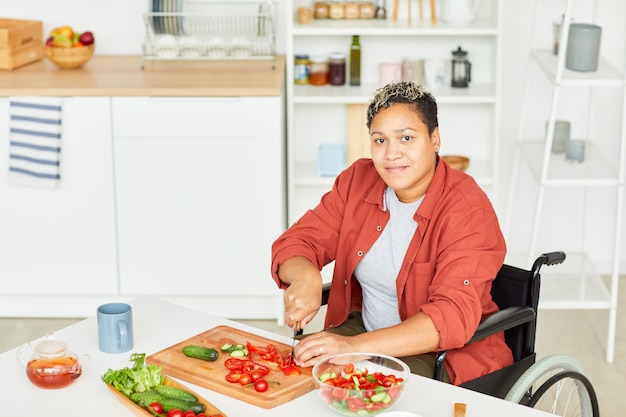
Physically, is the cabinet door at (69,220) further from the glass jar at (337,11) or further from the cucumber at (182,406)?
the cucumber at (182,406)

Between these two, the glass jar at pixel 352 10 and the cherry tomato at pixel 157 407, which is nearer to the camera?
the cherry tomato at pixel 157 407

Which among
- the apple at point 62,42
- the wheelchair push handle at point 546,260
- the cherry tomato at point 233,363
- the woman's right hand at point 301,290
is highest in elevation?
the apple at point 62,42

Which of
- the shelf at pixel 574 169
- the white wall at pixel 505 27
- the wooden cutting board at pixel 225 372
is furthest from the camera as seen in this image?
the white wall at pixel 505 27

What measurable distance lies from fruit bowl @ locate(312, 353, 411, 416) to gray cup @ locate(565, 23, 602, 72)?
197 cm

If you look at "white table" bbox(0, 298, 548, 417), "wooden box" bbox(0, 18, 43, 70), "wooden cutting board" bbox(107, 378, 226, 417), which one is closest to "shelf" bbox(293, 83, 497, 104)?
"wooden box" bbox(0, 18, 43, 70)

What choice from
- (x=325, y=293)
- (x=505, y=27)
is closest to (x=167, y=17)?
(x=505, y=27)

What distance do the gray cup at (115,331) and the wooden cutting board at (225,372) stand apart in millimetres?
78

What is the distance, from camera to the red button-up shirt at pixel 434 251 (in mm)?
2113

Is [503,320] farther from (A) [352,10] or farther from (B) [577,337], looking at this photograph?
(A) [352,10]

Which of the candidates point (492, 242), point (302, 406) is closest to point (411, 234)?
point (492, 242)

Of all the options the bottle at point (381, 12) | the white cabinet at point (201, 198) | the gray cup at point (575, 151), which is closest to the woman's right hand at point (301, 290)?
the white cabinet at point (201, 198)

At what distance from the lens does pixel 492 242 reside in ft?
7.22

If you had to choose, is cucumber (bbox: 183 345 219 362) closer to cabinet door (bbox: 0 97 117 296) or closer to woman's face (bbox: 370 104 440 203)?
woman's face (bbox: 370 104 440 203)

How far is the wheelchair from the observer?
6.86 ft
